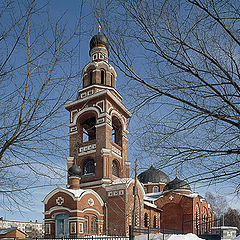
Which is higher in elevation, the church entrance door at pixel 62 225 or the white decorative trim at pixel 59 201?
the white decorative trim at pixel 59 201

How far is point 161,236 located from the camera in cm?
1709

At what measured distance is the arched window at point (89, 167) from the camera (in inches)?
1009

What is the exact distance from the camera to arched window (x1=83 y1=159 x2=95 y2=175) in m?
25.6

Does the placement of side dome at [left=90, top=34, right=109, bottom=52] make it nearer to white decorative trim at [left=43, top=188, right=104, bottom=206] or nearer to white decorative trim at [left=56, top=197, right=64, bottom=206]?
white decorative trim at [left=43, top=188, right=104, bottom=206]

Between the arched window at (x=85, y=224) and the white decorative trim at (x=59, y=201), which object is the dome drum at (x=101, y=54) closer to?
the white decorative trim at (x=59, y=201)

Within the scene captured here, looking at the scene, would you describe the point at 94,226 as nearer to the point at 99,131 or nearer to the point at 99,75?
the point at 99,131

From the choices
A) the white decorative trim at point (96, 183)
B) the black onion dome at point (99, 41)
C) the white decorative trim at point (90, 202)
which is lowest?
the white decorative trim at point (90, 202)

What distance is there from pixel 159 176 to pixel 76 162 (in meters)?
17.3

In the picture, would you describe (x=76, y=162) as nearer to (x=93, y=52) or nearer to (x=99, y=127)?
(x=99, y=127)

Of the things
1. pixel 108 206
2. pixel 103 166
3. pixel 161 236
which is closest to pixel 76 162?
pixel 103 166

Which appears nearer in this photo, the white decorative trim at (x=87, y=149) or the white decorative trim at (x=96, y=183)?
the white decorative trim at (x=96, y=183)

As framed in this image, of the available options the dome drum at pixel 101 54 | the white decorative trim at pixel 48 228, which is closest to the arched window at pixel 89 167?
the white decorative trim at pixel 48 228

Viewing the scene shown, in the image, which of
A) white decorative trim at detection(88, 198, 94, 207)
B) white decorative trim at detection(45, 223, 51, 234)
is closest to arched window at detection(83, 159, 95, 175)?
white decorative trim at detection(88, 198, 94, 207)

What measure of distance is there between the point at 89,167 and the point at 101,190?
10.2 ft
